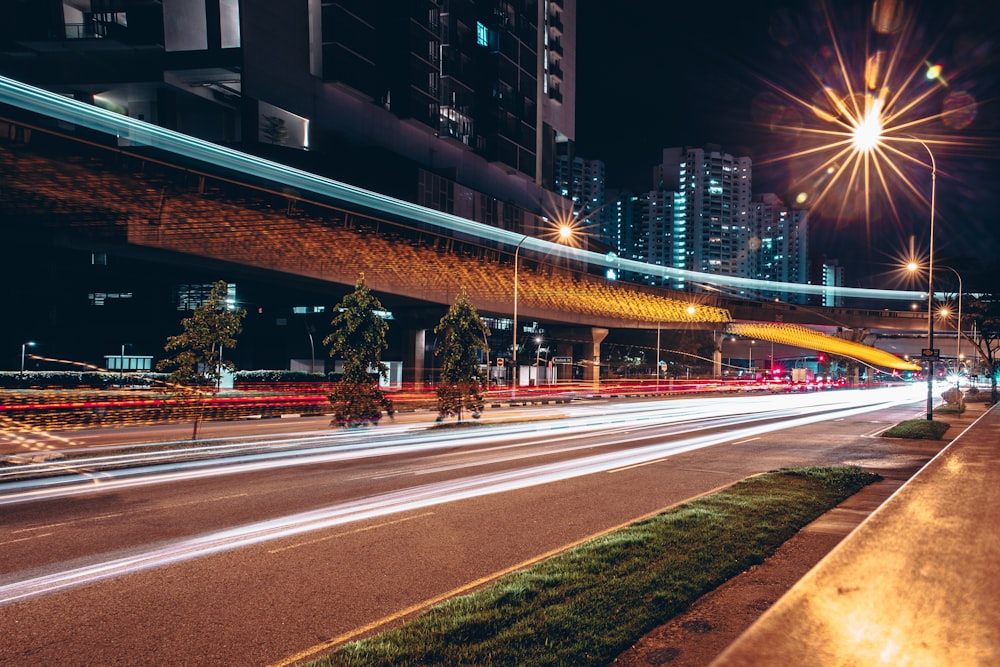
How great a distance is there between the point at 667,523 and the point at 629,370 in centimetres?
10250

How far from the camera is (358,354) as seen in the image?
86.2ft

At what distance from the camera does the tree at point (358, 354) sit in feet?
85.7

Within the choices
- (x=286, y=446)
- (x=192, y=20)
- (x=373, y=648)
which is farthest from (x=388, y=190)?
(x=373, y=648)

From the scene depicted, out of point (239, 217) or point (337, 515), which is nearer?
point (337, 515)

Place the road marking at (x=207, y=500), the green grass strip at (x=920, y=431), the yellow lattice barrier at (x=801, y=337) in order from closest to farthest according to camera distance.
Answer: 1. the road marking at (x=207, y=500)
2. the green grass strip at (x=920, y=431)
3. the yellow lattice barrier at (x=801, y=337)

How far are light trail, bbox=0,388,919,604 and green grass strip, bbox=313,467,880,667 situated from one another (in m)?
4.00

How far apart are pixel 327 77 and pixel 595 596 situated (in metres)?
61.0

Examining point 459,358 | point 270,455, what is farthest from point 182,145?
point 270,455

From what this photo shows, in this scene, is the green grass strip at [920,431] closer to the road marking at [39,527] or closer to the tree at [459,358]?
the tree at [459,358]

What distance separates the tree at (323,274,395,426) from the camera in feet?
85.7

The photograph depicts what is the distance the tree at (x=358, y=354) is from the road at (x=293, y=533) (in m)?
6.57

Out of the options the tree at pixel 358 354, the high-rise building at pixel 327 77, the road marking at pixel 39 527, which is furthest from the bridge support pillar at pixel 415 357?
A: the road marking at pixel 39 527

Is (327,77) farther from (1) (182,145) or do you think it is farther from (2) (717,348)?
(2) (717,348)

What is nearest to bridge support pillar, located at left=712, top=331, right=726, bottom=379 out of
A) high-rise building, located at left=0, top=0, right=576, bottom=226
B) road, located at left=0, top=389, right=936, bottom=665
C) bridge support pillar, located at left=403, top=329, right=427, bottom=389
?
high-rise building, located at left=0, top=0, right=576, bottom=226
